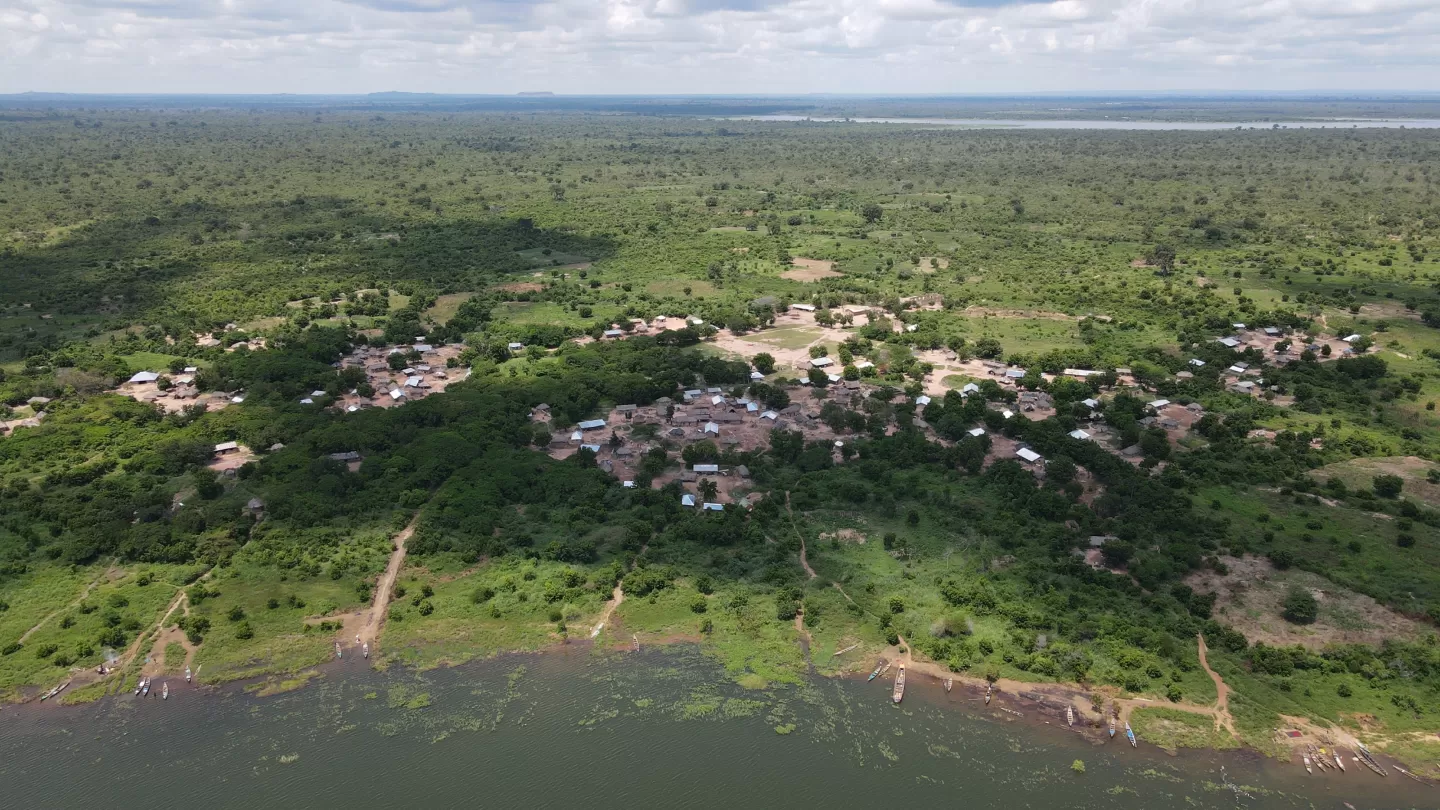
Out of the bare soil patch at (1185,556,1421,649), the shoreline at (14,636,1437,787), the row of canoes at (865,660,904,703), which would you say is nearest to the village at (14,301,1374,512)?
the bare soil patch at (1185,556,1421,649)

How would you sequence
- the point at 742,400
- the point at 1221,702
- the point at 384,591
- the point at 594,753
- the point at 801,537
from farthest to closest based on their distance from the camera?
the point at 742,400 < the point at 801,537 < the point at 384,591 < the point at 1221,702 < the point at 594,753

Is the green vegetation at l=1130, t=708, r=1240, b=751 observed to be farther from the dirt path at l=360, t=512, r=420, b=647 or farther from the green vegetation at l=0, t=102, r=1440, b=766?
the dirt path at l=360, t=512, r=420, b=647

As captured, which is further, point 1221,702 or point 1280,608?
point 1280,608

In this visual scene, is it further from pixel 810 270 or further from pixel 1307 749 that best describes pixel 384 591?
pixel 810 270

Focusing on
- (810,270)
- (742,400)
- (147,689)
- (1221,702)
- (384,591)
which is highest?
(810,270)

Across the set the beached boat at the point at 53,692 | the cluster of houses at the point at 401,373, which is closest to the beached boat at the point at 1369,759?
the beached boat at the point at 53,692

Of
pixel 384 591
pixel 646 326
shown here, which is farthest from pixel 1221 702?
pixel 646 326
